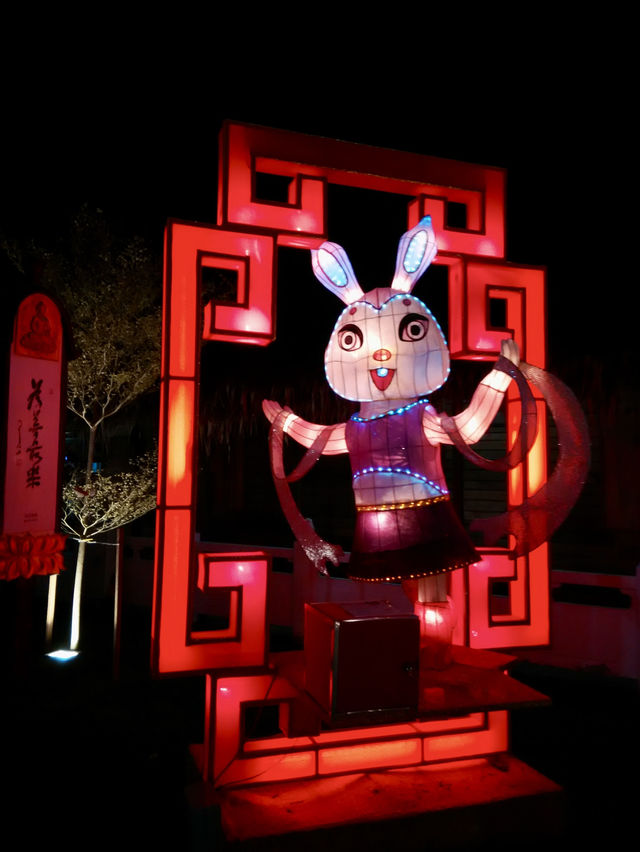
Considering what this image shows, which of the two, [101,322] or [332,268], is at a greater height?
[101,322]

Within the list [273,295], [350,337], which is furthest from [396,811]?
[273,295]

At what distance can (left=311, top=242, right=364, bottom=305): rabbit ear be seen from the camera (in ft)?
12.5

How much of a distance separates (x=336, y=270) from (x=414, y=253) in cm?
46

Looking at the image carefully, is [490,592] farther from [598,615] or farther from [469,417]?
[598,615]

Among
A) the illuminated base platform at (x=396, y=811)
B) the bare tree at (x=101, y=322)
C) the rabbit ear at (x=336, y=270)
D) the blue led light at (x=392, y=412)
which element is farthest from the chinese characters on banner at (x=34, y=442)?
the blue led light at (x=392, y=412)

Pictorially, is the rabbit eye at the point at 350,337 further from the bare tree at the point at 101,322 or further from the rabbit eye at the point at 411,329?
the bare tree at the point at 101,322

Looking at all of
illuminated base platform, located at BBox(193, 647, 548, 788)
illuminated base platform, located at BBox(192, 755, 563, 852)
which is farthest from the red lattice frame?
illuminated base platform, located at BBox(192, 755, 563, 852)

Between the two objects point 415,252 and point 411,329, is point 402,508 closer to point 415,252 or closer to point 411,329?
point 411,329

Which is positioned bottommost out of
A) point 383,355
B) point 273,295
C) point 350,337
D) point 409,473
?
point 409,473

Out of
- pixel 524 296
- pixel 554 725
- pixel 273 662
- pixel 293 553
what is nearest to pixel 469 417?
pixel 524 296

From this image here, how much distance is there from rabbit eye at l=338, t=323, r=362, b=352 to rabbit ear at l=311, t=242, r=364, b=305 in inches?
10.8

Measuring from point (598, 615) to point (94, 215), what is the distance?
6.95 metres

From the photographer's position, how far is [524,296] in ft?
13.6

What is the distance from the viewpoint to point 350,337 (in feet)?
11.8
